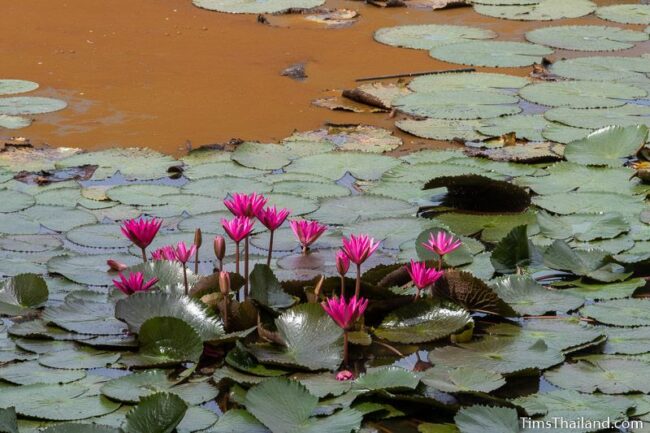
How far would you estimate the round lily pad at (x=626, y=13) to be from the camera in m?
7.02

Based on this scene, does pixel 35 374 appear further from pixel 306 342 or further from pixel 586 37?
pixel 586 37

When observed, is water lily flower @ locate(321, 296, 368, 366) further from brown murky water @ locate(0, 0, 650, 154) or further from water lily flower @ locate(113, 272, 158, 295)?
brown murky water @ locate(0, 0, 650, 154)

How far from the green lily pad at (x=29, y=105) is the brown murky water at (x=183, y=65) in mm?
67

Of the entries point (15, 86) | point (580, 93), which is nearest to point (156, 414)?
point (580, 93)

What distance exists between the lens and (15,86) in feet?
18.1

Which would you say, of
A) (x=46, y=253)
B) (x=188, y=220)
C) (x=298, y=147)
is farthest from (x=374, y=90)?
(x=46, y=253)

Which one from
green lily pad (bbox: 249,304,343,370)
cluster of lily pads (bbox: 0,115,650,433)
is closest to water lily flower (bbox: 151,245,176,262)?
cluster of lily pads (bbox: 0,115,650,433)

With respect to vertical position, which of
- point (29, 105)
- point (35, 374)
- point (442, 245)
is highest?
point (442, 245)

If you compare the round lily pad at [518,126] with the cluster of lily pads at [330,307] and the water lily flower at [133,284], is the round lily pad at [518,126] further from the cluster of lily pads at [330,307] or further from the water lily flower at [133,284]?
the water lily flower at [133,284]

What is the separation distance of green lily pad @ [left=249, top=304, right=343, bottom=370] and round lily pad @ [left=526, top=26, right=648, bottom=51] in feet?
13.0

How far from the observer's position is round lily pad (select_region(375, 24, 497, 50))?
650 centimetres

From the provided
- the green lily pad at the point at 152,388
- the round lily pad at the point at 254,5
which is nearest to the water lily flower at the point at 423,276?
the green lily pad at the point at 152,388

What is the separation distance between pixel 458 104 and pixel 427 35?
1.69 m

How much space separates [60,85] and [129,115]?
0.70m
